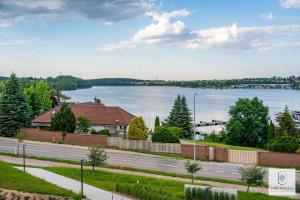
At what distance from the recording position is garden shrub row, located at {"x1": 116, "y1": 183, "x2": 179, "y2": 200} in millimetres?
20281

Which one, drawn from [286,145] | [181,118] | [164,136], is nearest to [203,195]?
[286,145]

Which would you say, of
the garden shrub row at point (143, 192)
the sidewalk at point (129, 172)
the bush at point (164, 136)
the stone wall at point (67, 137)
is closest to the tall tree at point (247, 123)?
the bush at point (164, 136)

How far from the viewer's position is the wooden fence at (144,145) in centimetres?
3966

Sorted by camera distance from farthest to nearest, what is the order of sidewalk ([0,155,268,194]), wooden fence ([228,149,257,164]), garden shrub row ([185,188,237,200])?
1. wooden fence ([228,149,257,164])
2. sidewalk ([0,155,268,194])
3. garden shrub row ([185,188,237,200])

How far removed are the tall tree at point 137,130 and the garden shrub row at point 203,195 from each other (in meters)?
20.1

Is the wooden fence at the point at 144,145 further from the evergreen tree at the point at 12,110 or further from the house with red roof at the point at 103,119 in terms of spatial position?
the evergreen tree at the point at 12,110

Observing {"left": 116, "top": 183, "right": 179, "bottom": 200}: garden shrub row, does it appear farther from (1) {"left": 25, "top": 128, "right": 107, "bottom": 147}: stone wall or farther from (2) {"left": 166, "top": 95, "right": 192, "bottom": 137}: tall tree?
(2) {"left": 166, "top": 95, "right": 192, "bottom": 137}: tall tree

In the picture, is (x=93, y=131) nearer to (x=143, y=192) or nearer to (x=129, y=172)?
(x=129, y=172)

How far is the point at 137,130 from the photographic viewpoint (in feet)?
137

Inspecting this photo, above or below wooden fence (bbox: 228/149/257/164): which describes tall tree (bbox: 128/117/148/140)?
above

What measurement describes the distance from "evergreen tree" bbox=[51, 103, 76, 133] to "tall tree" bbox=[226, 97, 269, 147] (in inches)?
668

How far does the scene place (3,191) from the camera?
70.1ft

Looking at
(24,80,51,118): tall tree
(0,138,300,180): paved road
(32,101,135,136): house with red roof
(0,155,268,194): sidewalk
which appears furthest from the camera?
(24,80,51,118): tall tree

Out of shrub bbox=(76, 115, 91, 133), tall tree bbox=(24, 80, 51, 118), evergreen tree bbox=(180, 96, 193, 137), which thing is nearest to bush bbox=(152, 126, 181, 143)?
shrub bbox=(76, 115, 91, 133)
